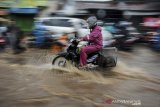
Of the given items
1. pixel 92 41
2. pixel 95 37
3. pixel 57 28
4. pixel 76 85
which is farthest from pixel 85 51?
pixel 57 28

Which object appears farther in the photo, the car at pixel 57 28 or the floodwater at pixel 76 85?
the car at pixel 57 28

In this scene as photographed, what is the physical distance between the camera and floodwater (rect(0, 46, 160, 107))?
28.0ft

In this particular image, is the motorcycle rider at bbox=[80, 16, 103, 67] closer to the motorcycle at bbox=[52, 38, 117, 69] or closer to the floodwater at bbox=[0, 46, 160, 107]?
the motorcycle at bbox=[52, 38, 117, 69]

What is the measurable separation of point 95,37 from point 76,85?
1944 millimetres

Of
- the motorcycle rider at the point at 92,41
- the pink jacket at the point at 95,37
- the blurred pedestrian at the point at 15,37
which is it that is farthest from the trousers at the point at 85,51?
the blurred pedestrian at the point at 15,37

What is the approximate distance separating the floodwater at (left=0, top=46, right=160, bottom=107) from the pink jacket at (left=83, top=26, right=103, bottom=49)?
0.84 metres

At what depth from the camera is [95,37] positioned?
1176 centimetres

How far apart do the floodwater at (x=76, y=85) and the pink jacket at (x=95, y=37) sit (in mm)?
842

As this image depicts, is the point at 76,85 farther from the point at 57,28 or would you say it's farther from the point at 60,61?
the point at 57,28

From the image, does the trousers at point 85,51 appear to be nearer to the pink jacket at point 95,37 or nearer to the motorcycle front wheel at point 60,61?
the pink jacket at point 95,37

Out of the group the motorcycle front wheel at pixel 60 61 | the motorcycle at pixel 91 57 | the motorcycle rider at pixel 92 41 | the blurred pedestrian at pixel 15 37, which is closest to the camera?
the motorcycle rider at pixel 92 41

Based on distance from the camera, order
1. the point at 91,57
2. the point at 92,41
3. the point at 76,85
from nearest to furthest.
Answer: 1. the point at 76,85
2. the point at 92,41
3. the point at 91,57

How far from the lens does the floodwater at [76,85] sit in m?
8.52

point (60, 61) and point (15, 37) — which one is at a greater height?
point (15, 37)
